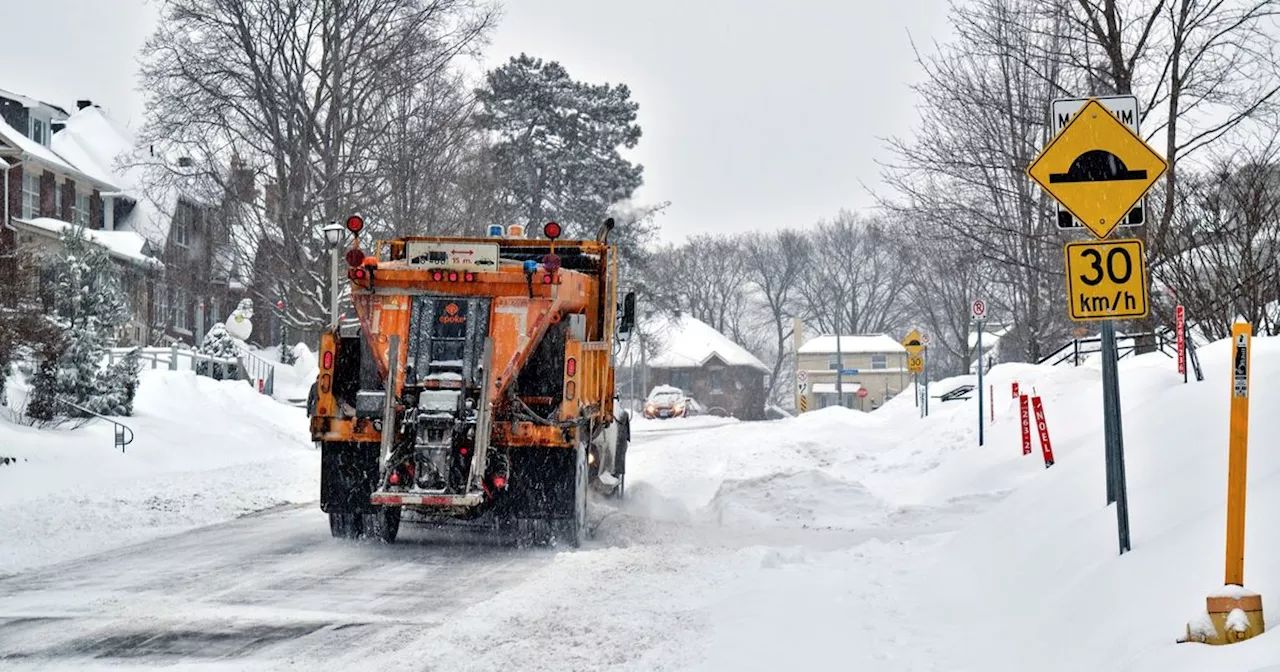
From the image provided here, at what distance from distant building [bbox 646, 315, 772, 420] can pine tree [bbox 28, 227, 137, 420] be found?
57.7 meters

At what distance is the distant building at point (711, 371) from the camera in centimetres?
7844

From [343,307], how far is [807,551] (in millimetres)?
22526

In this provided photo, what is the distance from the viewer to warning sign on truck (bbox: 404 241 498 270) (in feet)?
34.0

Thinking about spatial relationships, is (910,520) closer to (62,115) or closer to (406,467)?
(406,467)

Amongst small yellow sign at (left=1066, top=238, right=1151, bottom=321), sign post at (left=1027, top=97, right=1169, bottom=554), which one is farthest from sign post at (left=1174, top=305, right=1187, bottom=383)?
small yellow sign at (left=1066, top=238, right=1151, bottom=321)

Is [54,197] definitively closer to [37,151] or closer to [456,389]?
[37,151]

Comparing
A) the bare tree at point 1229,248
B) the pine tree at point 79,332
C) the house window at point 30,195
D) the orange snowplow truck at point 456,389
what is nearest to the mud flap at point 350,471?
the orange snowplow truck at point 456,389

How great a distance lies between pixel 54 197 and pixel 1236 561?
4523 centimetres

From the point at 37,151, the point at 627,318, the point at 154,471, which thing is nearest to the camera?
the point at 627,318

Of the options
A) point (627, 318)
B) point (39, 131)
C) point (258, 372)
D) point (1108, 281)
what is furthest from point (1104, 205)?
point (39, 131)

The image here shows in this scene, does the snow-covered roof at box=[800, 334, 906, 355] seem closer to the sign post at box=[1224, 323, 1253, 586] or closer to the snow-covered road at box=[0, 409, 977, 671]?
the snow-covered road at box=[0, 409, 977, 671]

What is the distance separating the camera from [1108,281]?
718cm

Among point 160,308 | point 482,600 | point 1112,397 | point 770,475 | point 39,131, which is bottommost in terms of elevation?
point 482,600

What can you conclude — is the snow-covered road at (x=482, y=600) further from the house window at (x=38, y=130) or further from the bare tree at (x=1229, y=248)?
the house window at (x=38, y=130)
